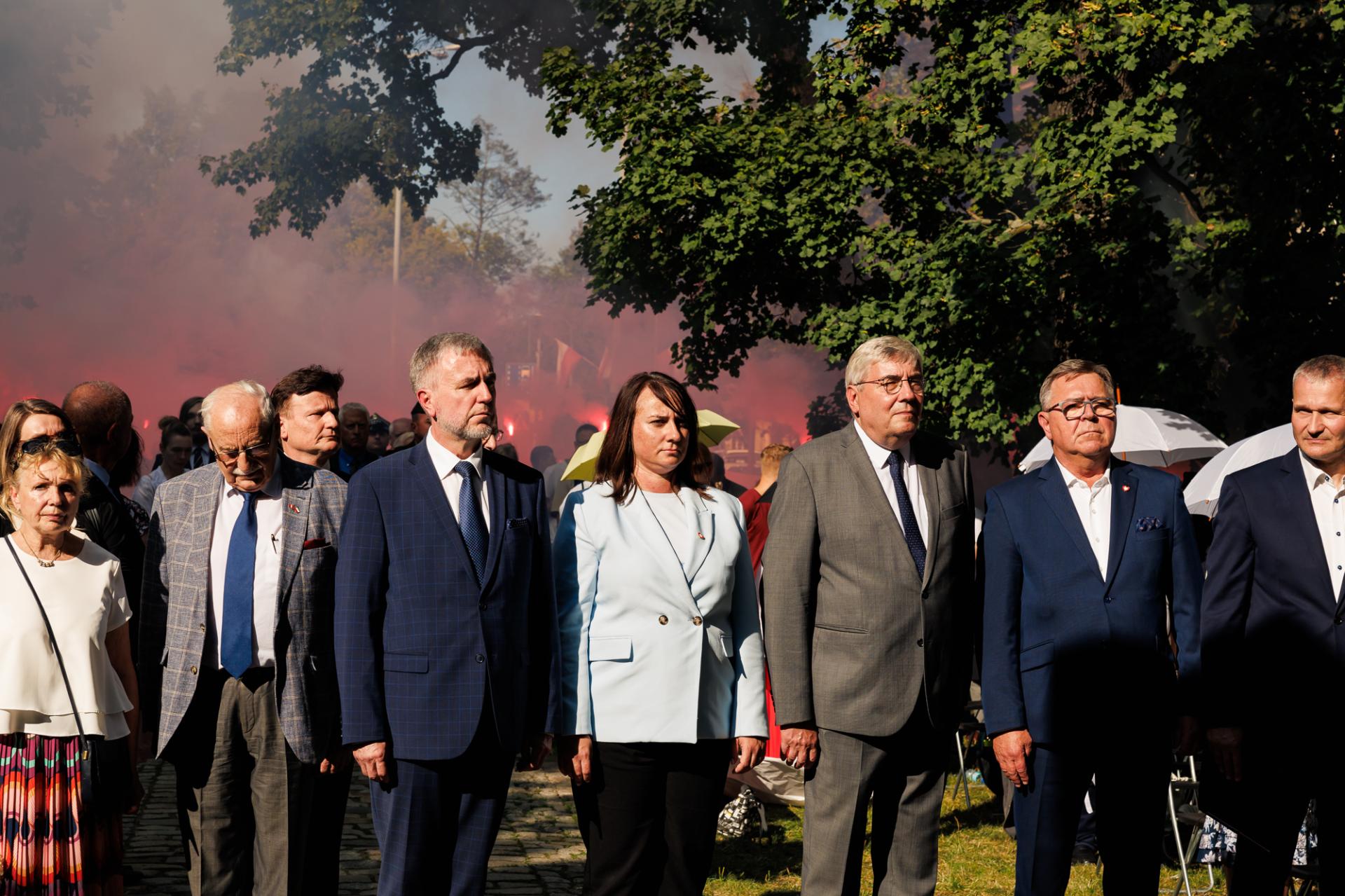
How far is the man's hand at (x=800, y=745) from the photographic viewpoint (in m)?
4.70

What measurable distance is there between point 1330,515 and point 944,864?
11.4 feet

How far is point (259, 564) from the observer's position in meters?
4.67

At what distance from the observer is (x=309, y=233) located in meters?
36.2

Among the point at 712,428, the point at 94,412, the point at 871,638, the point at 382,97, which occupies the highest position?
the point at 382,97

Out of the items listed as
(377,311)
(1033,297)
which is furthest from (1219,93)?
(377,311)

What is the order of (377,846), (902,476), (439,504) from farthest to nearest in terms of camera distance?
(377,846), (902,476), (439,504)

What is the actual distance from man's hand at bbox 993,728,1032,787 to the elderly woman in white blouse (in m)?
3.09

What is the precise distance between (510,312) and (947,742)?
49.6m

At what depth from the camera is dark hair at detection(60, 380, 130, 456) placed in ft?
19.5

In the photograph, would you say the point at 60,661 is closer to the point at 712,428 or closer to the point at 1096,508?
the point at 1096,508

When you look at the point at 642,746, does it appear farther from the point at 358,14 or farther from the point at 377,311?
the point at 377,311

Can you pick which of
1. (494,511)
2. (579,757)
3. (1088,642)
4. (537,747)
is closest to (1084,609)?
(1088,642)

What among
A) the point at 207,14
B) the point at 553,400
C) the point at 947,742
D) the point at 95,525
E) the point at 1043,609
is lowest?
the point at 947,742

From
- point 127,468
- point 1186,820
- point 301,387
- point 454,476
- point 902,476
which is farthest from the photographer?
point 1186,820
